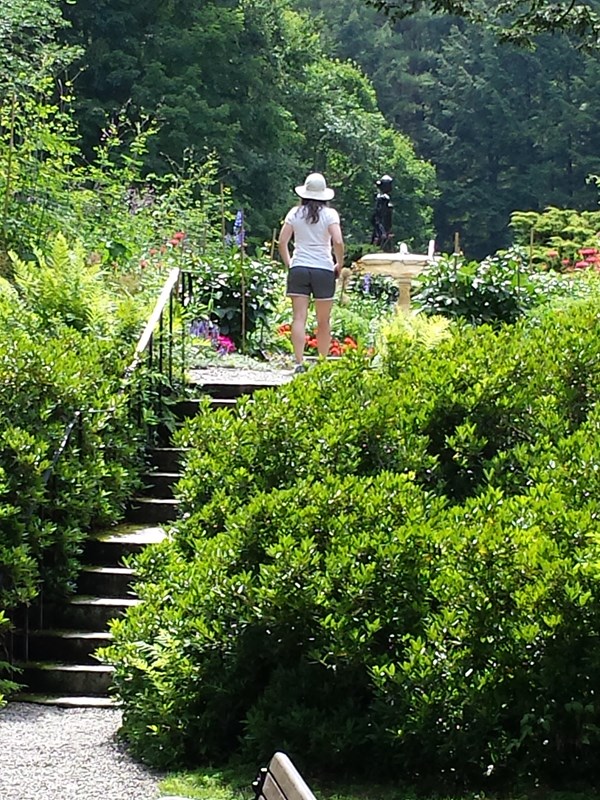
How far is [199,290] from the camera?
1276 cm

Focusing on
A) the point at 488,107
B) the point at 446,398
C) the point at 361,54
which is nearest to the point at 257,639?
the point at 446,398

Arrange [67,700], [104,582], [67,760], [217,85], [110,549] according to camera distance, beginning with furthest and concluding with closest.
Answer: [217,85], [110,549], [104,582], [67,700], [67,760]

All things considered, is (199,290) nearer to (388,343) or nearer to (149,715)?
(388,343)

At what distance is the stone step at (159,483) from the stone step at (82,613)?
1.46 metres

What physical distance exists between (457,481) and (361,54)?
59.5 metres

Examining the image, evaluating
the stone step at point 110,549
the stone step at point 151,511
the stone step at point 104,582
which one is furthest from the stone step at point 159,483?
the stone step at point 104,582

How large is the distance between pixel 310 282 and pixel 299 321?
347mm

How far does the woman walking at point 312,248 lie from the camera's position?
9961 millimetres

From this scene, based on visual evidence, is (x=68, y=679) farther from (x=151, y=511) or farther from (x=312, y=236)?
(x=312, y=236)

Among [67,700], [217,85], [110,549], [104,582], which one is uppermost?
[217,85]

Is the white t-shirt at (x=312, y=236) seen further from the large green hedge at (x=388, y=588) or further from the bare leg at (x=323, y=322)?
the large green hedge at (x=388, y=588)

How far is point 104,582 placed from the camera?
23.5 ft

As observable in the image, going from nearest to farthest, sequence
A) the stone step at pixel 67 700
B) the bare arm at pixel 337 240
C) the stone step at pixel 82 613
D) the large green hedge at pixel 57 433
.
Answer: the stone step at pixel 67 700
the large green hedge at pixel 57 433
the stone step at pixel 82 613
the bare arm at pixel 337 240

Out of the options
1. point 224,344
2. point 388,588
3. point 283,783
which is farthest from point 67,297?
point 283,783
